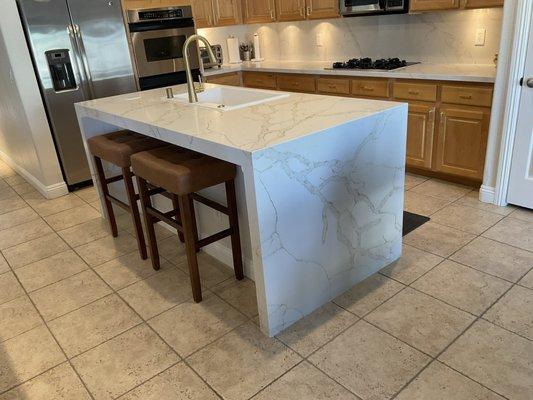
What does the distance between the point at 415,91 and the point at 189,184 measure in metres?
2.31

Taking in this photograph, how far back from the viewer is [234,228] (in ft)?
7.72

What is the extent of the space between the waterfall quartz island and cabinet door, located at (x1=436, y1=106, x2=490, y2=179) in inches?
50.1

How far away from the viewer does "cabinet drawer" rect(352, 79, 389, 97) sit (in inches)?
149

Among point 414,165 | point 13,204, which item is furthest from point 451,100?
point 13,204

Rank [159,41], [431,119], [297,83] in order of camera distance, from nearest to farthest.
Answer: [431,119], [159,41], [297,83]

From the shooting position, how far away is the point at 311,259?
6.86ft

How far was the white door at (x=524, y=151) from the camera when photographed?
2.81 meters

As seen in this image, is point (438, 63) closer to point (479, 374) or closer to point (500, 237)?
point (500, 237)

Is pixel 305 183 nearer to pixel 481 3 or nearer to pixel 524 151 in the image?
pixel 524 151

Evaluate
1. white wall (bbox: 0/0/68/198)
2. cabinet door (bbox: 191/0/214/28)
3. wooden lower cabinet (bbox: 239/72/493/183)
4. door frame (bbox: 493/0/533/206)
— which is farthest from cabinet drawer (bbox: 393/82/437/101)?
white wall (bbox: 0/0/68/198)

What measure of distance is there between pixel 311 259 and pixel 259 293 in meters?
0.30

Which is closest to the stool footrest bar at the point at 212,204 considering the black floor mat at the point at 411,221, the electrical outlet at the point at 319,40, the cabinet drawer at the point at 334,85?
the black floor mat at the point at 411,221

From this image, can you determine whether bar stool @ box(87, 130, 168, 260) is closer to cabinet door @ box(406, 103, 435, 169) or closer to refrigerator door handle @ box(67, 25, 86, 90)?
refrigerator door handle @ box(67, 25, 86, 90)

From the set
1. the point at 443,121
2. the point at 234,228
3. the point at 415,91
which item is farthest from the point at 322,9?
the point at 234,228
